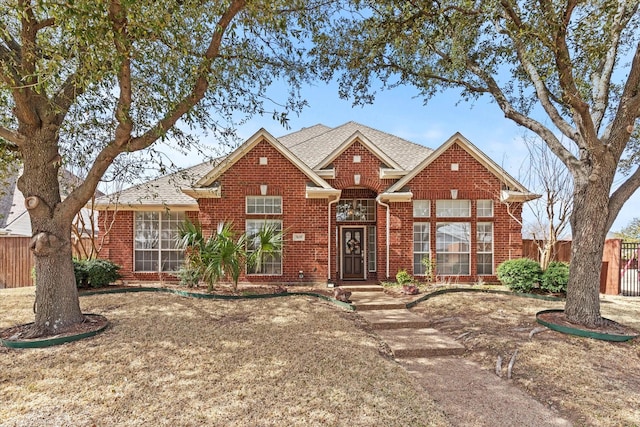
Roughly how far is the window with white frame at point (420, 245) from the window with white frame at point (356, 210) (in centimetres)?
190

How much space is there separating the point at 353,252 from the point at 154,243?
7932 millimetres

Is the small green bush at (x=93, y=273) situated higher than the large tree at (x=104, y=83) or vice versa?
the large tree at (x=104, y=83)

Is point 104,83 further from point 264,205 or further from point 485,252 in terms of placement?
point 485,252

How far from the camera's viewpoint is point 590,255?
696cm

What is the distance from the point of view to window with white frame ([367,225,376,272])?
45.1 ft

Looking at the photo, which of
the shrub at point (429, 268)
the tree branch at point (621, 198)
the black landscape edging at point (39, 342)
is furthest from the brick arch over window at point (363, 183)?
the black landscape edging at point (39, 342)

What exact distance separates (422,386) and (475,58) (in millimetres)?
8617

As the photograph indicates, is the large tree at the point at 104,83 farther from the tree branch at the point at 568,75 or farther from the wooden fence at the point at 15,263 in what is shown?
the wooden fence at the point at 15,263

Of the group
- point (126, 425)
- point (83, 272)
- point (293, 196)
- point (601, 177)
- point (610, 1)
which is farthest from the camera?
point (293, 196)

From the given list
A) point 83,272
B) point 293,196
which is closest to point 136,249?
point 83,272

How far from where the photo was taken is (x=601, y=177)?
6.91 m

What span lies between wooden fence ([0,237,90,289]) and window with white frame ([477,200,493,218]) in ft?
58.3

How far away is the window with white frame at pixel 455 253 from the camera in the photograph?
498 inches

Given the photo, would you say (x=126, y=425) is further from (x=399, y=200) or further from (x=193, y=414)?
(x=399, y=200)
